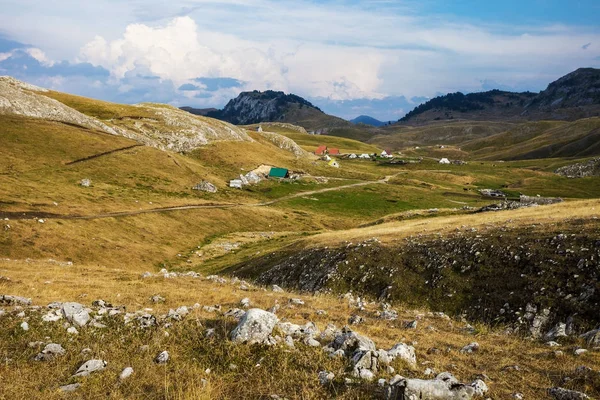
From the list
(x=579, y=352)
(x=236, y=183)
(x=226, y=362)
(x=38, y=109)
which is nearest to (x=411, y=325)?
(x=579, y=352)

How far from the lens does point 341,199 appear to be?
5423 inches

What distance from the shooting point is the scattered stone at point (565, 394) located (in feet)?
Result: 30.7

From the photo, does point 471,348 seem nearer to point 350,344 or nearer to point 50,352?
point 350,344

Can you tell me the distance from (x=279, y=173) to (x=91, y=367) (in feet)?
500

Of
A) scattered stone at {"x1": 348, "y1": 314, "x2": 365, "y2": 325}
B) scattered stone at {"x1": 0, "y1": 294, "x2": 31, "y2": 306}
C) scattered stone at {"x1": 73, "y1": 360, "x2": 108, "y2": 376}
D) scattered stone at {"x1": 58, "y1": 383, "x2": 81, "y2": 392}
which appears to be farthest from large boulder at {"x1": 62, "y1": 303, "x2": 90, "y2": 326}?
scattered stone at {"x1": 348, "y1": 314, "x2": 365, "y2": 325}

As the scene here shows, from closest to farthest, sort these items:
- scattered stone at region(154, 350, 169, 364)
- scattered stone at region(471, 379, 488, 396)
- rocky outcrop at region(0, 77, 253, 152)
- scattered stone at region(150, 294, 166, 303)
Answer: scattered stone at region(471, 379, 488, 396) < scattered stone at region(154, 350, 169, 364) < scattered stone at region(150, 294, 166, 303) < rocky outcrop at region(0, 77, 253, 152)

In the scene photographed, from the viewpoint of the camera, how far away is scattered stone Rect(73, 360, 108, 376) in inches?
431

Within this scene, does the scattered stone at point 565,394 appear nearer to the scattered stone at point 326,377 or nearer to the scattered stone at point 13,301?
the scattered stone at point 326,377

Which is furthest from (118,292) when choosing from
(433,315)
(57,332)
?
(433,315)

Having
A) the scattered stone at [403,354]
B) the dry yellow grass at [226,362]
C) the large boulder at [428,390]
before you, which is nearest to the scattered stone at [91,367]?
the dry yellow grass at [226,362]

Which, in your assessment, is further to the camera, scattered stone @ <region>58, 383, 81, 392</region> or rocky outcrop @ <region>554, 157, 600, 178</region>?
rocky outcrop @ <region>554, 157, 600, 178</region>

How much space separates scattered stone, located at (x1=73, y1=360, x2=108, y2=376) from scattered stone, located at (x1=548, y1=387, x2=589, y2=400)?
12531mm

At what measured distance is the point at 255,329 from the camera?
12.8m

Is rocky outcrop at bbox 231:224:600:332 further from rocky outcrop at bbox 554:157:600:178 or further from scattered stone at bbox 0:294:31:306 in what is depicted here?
rocky outcrop at bbox 554:157:600:178
